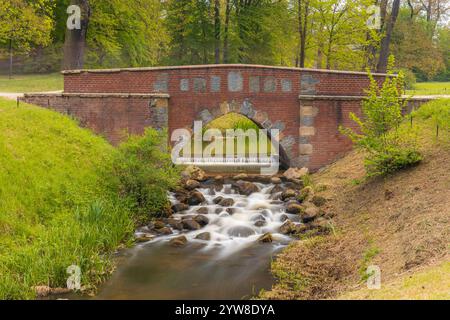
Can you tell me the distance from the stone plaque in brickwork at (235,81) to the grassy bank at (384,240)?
4.31m

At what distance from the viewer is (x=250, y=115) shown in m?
17.2

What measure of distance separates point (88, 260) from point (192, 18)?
2148 cm

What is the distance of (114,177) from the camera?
13.4 m

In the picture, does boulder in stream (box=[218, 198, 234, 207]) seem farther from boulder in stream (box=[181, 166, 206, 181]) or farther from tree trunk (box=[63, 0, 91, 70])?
tree trunk (box=[63, 0, 91, 70])

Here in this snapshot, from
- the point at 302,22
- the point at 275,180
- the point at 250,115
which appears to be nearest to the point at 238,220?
the point at 275,180

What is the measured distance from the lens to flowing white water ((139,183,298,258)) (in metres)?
11.9

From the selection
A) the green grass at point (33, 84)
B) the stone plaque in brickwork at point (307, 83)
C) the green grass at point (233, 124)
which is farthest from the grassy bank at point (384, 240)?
the green grass at point (33, 84)

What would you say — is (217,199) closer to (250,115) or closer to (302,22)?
(250,115)

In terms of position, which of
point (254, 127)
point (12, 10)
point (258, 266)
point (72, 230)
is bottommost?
point (258, 266)

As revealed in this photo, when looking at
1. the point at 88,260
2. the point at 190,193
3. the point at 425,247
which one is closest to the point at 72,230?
the point at 88,260

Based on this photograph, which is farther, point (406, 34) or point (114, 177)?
point (406, 34)

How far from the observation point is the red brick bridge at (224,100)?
17.0 metres

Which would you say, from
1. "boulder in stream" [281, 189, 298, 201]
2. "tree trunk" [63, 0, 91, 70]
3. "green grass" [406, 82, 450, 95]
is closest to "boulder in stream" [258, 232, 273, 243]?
"boulder in stream" [281, 189, 298, 201]

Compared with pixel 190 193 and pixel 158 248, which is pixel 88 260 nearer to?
pixel 158 248
